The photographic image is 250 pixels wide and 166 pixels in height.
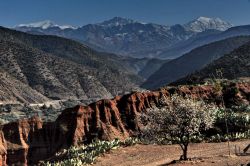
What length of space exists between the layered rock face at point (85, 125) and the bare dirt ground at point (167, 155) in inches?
443

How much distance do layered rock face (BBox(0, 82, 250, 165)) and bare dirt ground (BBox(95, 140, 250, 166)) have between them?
11.2 meters

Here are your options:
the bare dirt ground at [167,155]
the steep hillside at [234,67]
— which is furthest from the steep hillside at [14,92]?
the bare dirt ground at [167,155]

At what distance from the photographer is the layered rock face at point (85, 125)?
188ft

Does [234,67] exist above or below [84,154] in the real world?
above

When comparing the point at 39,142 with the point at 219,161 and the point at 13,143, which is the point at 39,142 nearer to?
the point at 13,143

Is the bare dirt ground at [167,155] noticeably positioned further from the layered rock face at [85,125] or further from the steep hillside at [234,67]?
the steep hillside at [234,67]

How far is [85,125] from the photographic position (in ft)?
191

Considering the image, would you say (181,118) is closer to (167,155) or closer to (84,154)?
(167,155)

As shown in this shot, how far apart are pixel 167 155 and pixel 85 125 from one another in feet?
61.8

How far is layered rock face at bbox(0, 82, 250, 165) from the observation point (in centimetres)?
5728

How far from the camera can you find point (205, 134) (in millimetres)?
47625

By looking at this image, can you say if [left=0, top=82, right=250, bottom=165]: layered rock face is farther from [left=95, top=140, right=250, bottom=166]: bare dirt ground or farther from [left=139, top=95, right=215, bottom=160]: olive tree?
[left=139, top=95, right=215, bottom=160]: olive tree

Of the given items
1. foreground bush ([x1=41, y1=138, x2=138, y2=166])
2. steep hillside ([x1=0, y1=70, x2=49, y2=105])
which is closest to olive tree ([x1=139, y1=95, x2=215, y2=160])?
foreground bush ([x1=41, y1=138, x2=138, y2=166])

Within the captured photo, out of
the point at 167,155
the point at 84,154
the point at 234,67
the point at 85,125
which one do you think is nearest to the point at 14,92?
the point at 234,67
